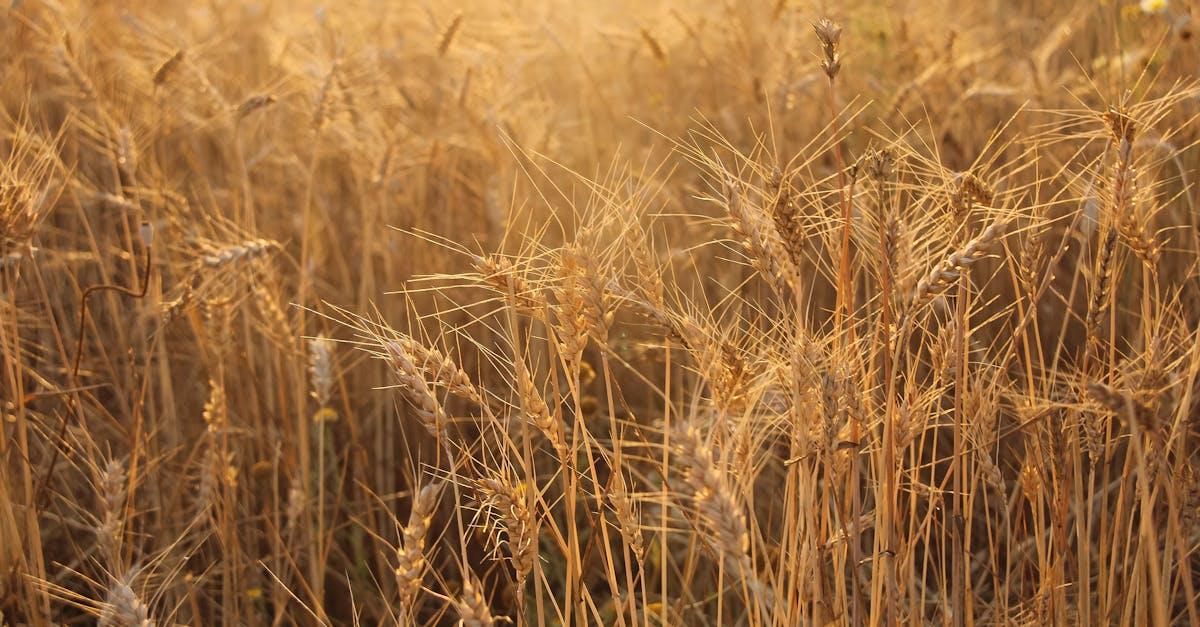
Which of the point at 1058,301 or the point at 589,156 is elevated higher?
the point at 589,156

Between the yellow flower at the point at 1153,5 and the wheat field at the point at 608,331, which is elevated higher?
the yellow flower at the point at 1153,5

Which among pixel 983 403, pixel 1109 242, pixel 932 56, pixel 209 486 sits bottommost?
pixel 209 486

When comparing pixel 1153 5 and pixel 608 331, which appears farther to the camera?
pixel 1153 5

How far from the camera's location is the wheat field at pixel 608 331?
3.66 ft

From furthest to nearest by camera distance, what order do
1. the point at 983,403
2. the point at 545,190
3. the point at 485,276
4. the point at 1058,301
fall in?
the point at 545,190 < the point at 1058,301 < the point at 983,403 < the point at 485,276

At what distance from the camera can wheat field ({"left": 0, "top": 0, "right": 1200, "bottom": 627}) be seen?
3.66 feet

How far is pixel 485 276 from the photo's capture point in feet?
3.61

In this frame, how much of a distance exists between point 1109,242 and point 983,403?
9.9 inches

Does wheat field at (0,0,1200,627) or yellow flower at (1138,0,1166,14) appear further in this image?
yellow flower at (1138,0,1166,14)

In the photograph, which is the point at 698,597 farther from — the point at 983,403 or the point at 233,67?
the point at 233,67

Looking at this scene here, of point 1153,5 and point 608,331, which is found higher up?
point 1153,5

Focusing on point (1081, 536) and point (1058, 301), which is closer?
point (1081, 536)

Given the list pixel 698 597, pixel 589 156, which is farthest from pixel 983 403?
pixel 589 156

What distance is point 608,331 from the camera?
172cm
